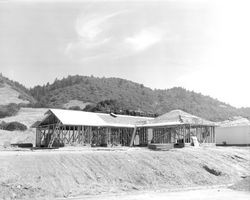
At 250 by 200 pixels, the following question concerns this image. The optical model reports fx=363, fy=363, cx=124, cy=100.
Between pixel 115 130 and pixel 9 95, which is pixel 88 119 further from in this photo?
pixel 9 95

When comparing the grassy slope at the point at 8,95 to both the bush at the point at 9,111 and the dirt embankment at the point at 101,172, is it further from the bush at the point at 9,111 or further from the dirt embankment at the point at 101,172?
the dirt embankment at the point at 101,172

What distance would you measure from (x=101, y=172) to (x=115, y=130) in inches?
1019

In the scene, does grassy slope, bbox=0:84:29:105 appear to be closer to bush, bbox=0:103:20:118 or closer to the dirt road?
bush, bbox=0:103:20:118

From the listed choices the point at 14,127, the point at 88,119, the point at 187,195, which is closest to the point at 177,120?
the point at 88,119

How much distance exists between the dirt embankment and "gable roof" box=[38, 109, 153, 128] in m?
14.4

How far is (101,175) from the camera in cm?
2281

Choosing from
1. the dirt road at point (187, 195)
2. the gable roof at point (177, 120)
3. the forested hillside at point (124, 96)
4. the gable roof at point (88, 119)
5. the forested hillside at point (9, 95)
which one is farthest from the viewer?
the forested hillside at point (124, 96)

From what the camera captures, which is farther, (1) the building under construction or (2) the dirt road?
(1) the building under construction

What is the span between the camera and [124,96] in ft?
445

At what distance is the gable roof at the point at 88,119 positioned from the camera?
41669 mm

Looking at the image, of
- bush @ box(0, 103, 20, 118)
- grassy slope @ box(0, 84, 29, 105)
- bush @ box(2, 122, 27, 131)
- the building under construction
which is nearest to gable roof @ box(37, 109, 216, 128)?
the building under construction

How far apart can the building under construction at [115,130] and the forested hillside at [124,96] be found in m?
67.2

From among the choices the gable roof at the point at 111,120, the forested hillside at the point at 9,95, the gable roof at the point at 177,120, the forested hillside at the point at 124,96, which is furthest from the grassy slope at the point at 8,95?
the gable roof at the point at 177,120

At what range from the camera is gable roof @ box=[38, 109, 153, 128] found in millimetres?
41669
